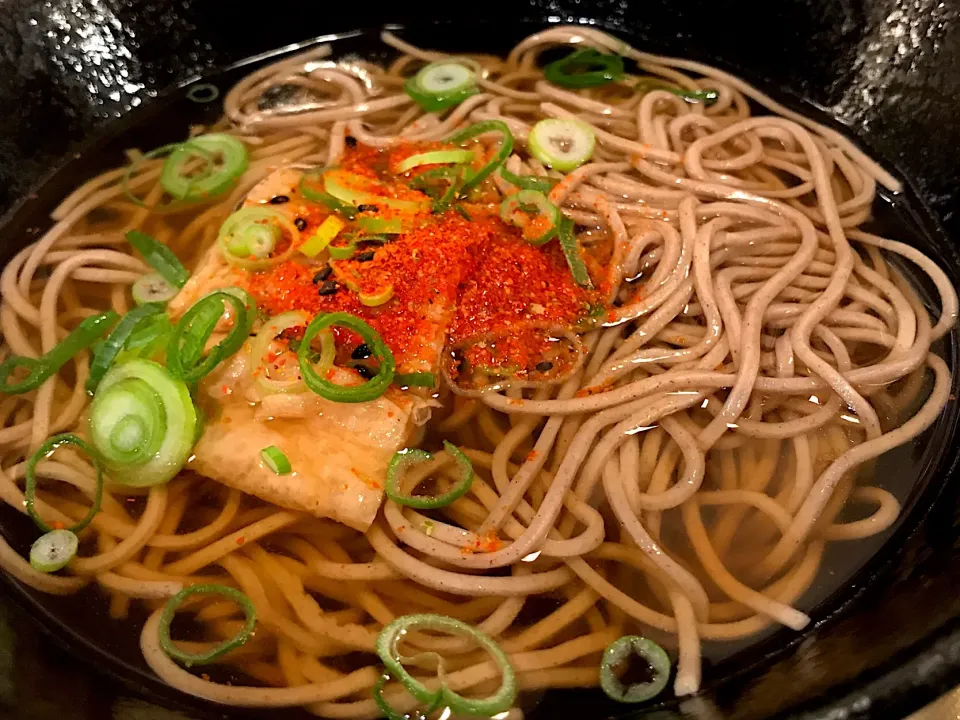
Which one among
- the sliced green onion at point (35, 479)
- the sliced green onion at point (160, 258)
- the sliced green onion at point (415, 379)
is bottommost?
the sliced green onion at point (35, 479)

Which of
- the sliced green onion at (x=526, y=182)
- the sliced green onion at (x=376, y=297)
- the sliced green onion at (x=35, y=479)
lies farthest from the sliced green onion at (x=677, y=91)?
the sliced green onion at (x=35, y=479)

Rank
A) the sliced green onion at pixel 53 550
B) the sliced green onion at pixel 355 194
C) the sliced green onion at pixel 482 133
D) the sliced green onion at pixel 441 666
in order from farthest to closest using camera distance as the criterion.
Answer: the sliced green onion at pixel 482 133 < the sliced green onion at pixel 355 194 < the sliced green onion at pixel 53 550 < the sliced green onion at pixel 441 666

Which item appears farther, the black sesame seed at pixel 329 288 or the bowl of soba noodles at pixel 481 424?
the black sesame seed at pixel 329 288

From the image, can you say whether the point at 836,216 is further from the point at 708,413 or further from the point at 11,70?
the point at 11,70

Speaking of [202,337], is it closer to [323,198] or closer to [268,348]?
[268,348]

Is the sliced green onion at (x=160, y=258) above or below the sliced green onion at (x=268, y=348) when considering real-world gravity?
below

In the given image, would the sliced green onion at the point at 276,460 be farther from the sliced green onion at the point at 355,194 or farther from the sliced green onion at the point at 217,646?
the sliced green onion at the point at 355,194

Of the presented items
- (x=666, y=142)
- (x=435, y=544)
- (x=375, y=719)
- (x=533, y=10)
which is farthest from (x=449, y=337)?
(x=533, y=10)
